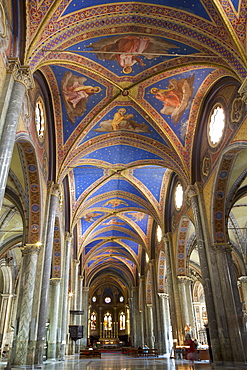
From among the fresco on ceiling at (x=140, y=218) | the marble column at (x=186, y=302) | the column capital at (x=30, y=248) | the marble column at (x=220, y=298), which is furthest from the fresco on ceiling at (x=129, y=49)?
the fresco on ceiling at (x=140, y=218)

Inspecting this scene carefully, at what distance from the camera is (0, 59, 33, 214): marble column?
6.62 meters

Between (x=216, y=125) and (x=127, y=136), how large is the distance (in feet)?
15.6

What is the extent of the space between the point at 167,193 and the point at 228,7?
1187 centimetres

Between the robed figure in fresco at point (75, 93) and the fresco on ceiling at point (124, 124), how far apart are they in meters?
1.26

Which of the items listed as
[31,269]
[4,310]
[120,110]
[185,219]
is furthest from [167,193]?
[4,310]

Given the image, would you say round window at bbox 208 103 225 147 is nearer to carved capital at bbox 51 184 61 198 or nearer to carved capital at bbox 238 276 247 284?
carved capital at bbox 51 184 61 198

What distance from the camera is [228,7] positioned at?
845cm

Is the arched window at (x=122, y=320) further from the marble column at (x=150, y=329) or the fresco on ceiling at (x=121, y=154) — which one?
the fresco on ceiling at (x=121, y=154)

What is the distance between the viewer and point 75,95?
12.7m

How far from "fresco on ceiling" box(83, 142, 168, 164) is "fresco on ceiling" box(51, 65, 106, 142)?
8.31ft

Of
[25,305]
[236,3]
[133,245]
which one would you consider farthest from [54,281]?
[133,245]

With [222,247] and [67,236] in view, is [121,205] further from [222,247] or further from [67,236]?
[222,247]

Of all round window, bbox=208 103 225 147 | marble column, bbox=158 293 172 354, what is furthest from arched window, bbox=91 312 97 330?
round window, bbox=208 103 225 147

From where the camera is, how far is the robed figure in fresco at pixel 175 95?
12281 millimetres
